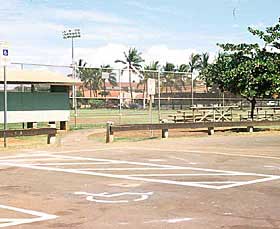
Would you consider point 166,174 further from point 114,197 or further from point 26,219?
point 26,219

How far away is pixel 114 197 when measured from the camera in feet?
30.9

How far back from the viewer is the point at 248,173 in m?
12.7

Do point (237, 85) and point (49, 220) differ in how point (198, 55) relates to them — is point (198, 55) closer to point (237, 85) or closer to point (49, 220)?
point (237, 85)

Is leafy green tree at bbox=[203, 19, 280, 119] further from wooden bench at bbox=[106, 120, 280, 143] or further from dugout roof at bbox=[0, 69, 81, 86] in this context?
dugout roof at bbox=[0, 69, 81, 86]

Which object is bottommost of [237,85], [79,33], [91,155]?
[91,155]

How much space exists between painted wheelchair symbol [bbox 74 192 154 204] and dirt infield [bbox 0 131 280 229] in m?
0.02

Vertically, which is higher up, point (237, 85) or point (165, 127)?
point (237, 85)

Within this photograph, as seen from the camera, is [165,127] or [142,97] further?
[142,97]

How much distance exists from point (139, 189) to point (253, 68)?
845 inches

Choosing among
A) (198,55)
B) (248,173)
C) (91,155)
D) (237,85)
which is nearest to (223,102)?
(237,85)

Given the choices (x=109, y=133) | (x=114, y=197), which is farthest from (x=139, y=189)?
(x=109, y=133)

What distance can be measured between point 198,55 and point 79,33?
128ft

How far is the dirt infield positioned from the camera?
7625mm

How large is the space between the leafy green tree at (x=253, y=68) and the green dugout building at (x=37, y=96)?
8.61 meters
